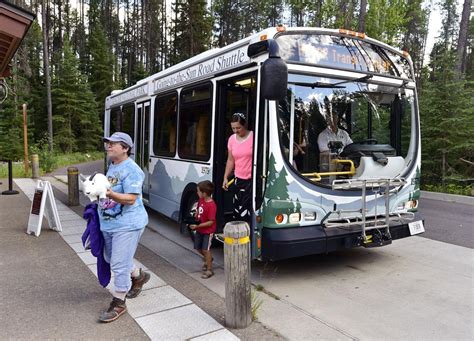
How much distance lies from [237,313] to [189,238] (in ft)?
11.8

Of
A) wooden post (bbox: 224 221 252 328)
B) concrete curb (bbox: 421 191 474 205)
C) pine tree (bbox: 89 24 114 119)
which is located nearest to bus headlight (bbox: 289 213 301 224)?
wooden post (bbox: 224 221 252 328)

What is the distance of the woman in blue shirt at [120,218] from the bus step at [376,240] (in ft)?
8.96

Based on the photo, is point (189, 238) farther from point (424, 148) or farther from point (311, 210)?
point (424, 148)

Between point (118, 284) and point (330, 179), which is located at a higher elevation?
point (330, 179)

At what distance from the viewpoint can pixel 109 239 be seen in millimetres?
3662

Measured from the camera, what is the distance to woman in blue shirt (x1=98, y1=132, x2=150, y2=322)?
3.56m

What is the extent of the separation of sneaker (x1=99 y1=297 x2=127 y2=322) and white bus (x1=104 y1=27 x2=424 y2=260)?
1.58 metres

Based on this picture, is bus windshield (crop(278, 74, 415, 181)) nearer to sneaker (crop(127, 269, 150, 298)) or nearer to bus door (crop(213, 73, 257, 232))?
bus door (crop(213, 73, 257, 232))

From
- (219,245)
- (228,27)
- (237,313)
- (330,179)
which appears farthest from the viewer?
(228,27)

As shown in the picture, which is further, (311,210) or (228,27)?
(228,27)

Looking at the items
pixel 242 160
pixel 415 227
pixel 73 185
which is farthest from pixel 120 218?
pixel 73 185

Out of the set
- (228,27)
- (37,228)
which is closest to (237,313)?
(37,228)

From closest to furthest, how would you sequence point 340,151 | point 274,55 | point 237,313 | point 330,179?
1. point 237,313
2. point 274,55
3. point 330,179
4. point 340,151

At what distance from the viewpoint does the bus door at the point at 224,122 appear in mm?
5414
